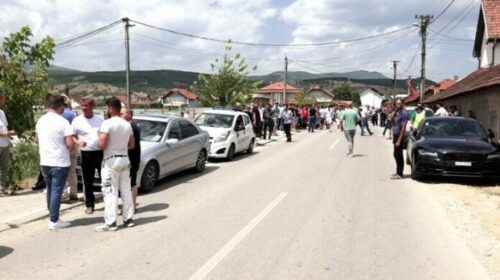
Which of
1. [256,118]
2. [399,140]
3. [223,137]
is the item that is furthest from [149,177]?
[256,118]

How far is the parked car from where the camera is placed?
10258 mm

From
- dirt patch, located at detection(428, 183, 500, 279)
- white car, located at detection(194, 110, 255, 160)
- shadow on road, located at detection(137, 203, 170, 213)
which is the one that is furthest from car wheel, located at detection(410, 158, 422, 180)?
white car, located at detection(194, 110, 255, 160)

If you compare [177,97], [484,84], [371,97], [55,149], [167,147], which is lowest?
[167,147]

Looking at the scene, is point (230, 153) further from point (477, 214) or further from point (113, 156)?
point (113, 156)

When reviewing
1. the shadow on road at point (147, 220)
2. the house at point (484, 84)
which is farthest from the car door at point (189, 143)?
the house at point (484, 84)

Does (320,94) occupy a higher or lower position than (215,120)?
higher

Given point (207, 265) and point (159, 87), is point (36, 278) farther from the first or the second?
point (159, 87)

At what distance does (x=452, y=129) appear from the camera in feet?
41.9

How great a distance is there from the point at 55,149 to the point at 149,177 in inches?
124

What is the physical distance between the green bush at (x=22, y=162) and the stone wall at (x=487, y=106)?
15.1 meters

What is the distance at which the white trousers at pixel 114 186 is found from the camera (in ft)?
23.6

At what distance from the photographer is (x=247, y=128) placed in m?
18.4

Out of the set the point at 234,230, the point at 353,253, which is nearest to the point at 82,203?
the point at 234,230

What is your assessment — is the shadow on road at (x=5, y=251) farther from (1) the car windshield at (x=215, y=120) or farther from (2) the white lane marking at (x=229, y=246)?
(1) the car windshield at (x=215, y=120)
